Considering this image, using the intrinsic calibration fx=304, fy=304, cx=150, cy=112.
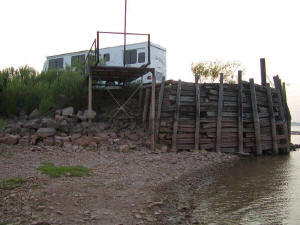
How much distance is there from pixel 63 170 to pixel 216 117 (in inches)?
346

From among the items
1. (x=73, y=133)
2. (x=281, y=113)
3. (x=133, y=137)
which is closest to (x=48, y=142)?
(x=73, y=133)

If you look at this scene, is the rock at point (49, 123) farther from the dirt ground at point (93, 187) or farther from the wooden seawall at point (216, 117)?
the wooden seawall at point (216, 117)

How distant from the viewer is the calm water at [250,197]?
613cm

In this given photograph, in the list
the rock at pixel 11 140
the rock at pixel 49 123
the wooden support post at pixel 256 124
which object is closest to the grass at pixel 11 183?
the rock at pixel 11 140

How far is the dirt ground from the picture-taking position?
525 cm

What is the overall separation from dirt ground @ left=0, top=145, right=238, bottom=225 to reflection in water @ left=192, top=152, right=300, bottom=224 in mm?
922

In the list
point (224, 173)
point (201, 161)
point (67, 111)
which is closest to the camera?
point (224, 173)

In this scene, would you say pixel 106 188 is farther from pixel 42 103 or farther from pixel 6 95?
pixel 6 95

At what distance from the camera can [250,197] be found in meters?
7.64

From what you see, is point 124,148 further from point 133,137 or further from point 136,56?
point 136,56

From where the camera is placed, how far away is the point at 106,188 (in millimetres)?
7086

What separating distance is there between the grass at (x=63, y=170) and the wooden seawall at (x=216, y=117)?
5.95 m

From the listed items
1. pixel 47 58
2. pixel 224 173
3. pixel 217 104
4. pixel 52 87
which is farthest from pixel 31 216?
pixel 47 58

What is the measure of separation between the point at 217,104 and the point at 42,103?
8.68 m
